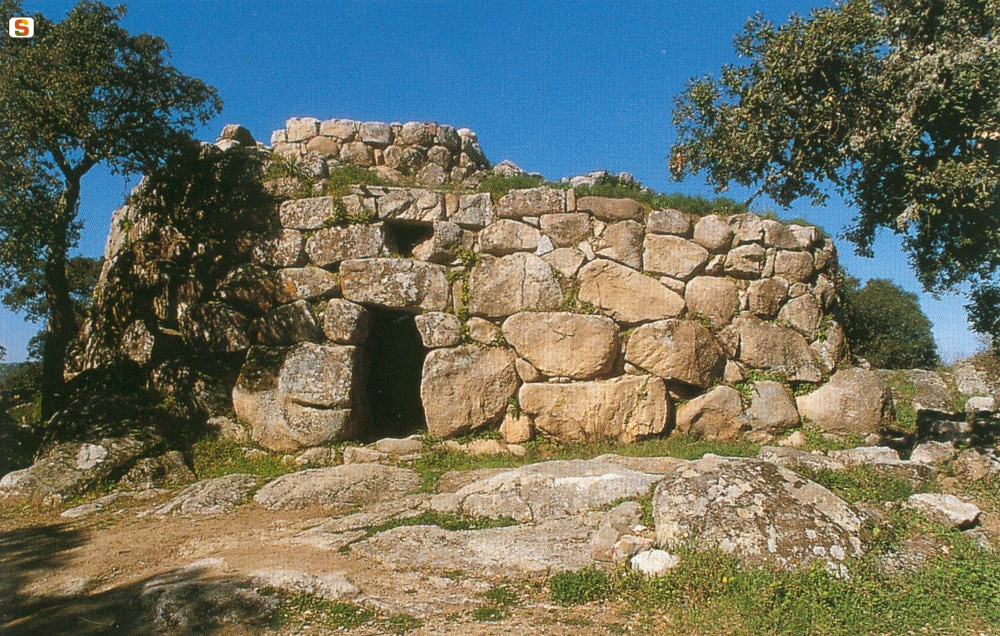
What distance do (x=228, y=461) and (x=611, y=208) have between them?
23.8 ft

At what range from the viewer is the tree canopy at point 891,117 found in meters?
8.25

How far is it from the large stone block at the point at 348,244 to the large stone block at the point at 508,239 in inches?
64.4

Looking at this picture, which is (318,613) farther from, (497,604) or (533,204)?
(533,204)

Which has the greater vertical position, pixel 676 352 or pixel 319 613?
pixel 676 352

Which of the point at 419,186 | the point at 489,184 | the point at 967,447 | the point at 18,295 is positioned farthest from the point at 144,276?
the point at 967,447

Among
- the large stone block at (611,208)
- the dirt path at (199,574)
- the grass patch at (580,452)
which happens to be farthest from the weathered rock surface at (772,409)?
the dirt path at (199,574)

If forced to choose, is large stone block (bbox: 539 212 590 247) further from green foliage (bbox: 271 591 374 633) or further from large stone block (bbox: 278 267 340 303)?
green foliage (bbox: 271 591 374 633)

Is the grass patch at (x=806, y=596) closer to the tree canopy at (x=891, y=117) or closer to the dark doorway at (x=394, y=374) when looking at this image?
the tree canopy at (x=891, y=117)

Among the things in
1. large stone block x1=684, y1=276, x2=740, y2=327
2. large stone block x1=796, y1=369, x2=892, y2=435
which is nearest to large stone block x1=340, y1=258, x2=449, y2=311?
large stone block x1=684, y1=276, x2=740, y2=327

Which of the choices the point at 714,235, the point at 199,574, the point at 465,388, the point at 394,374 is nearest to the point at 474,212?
the point at 465,388

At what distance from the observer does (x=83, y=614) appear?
5980 millimetres

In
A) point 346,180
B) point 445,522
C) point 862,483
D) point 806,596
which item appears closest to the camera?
point 806,596

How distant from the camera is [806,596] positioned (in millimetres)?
5496

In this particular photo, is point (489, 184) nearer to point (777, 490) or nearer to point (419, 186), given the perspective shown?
point (419, 186)
